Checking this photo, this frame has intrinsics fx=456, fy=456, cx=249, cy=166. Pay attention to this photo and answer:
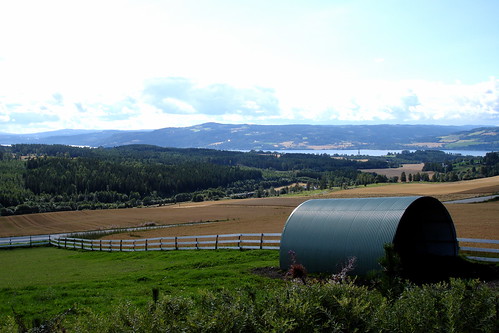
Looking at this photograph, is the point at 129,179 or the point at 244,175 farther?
the point at 244,175

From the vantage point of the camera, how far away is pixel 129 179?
132000 millimetres

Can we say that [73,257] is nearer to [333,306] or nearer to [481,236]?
[481,236]

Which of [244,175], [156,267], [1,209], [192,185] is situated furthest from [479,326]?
[244,175]

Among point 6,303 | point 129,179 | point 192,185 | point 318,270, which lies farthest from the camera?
point 192,185

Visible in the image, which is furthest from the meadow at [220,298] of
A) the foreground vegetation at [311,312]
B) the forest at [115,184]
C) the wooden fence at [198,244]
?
the forest at [115,184]

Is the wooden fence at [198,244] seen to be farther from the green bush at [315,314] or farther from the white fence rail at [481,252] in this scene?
the green bush at [315,314]

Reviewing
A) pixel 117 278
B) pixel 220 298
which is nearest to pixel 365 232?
pixel 220 298

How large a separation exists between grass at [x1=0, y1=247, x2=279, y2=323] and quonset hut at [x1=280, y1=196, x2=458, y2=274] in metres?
2.28

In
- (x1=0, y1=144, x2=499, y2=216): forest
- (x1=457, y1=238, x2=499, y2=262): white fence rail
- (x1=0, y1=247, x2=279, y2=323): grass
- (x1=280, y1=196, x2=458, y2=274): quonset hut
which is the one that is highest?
(x1=280, y1=196, x2=458, y2=274): quonset hut

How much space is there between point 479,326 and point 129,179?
13017cm

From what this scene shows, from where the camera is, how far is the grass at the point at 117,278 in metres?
14.2

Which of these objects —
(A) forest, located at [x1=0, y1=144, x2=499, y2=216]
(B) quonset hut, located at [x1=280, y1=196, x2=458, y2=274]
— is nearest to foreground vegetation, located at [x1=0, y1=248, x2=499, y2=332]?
(B) quonset hut, located at [x1=280, y1=196, x2=458, y2=274]

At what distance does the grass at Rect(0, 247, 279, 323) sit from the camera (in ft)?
46.6

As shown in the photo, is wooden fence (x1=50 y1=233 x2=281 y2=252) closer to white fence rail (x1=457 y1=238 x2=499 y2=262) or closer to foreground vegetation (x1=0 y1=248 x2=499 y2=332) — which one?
white fence rail (x1=457 y1=238 x2=499 y2=262)
